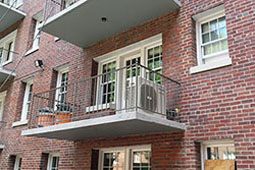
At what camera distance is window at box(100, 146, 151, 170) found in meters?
6.83

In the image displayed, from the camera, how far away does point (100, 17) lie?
24.4 ft

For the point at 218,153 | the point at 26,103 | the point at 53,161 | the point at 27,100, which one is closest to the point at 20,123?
the point at 26,103

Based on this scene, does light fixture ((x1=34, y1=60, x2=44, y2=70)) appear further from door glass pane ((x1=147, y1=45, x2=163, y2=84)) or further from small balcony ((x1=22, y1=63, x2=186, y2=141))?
door glass pane ((x1=147, y1=45, x2=163, y2=84))

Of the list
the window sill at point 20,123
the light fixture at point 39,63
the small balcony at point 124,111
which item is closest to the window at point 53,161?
the small balcony at point 124,111

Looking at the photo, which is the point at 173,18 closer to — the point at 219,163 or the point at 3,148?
the point at 219,163

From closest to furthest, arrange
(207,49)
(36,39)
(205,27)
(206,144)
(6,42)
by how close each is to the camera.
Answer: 1. (206,144)
2. (207,49)
3. (205,27)
4. (36,39)
5. (6,42)

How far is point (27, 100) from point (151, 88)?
22.7ft

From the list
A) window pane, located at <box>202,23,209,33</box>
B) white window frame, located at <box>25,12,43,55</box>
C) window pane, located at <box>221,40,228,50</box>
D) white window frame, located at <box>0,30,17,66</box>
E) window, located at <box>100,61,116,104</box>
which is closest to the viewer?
window pane, located at <box>221,40,228,50</box>

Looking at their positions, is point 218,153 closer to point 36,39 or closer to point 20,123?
point 20,123

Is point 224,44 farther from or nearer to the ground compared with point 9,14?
nearer to the ground

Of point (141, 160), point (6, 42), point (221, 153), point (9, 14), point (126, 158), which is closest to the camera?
point (221, 153)

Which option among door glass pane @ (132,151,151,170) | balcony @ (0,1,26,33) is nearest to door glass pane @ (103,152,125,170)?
door glass pane @ (132,151,151,170)

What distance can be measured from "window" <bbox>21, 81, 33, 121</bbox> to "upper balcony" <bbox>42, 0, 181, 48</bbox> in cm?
362

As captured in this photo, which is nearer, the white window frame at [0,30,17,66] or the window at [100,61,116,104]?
the window at [100,61,116,104]
